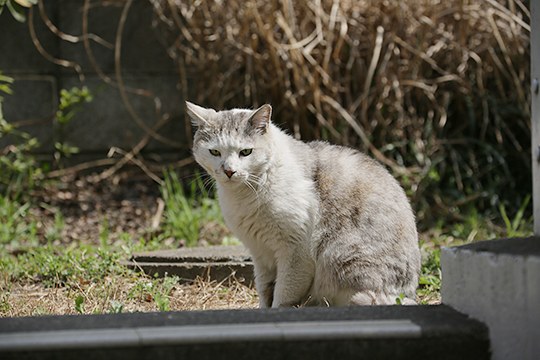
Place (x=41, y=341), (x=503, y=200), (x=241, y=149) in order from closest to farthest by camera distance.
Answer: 1. (x=41, y=341)
2. (x=241, y=149)
3. (x=503, y=200)

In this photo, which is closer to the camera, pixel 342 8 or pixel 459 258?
pixel 459 258

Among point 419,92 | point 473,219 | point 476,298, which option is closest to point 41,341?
point 476,298

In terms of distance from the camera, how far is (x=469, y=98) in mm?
5605

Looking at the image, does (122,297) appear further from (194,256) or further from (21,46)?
(21,46)

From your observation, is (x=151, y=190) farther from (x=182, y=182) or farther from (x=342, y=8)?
(x=342, y=8)

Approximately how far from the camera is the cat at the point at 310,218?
2.97 metres

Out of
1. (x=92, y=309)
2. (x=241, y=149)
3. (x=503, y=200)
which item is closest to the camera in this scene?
(x=92, y=309)

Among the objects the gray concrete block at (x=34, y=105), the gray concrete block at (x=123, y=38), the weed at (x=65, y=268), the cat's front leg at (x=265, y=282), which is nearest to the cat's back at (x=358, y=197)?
the cat's front leg at (x=265, y=282)

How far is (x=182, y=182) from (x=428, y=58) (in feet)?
6.14

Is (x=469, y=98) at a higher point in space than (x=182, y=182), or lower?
higher

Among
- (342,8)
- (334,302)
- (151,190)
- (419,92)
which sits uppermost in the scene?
(342,8)

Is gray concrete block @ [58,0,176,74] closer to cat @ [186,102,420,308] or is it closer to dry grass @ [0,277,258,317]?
dry grass @ [0,277,258,317]

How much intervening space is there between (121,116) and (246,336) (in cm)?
424

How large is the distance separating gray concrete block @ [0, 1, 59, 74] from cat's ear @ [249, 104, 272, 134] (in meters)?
3.09
